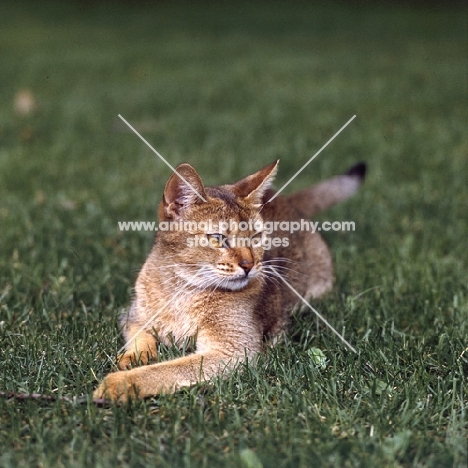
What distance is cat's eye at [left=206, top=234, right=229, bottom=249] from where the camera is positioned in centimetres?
318

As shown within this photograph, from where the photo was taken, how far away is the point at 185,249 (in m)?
3.25

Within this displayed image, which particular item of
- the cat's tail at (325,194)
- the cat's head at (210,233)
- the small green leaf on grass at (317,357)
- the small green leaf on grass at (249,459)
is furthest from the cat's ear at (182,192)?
the cat's tail at (325,194)

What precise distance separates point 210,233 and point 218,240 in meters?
0.05

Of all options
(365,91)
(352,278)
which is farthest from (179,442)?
(365,91)

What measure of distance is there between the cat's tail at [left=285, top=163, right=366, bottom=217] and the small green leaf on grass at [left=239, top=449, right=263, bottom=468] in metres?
2.33

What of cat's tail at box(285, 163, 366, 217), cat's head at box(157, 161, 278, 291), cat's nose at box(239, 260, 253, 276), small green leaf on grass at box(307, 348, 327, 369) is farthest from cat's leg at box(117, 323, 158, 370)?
cat's tail at box(285, 163, 366, 217)

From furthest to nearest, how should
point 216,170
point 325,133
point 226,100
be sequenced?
1. point 226,100
2. point 325,133
3. point 216,170

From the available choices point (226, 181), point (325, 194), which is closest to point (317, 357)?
point (325, 194)

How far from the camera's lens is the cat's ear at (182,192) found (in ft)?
10.2

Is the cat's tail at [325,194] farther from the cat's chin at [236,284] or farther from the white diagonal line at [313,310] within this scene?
the cat's chin at [236,284]

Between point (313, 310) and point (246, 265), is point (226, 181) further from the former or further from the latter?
point (246, 265)

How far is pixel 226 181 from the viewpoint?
5.93 m

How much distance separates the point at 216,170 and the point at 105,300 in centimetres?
262

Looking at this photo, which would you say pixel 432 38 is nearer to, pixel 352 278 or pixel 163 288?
pixel 352 278
